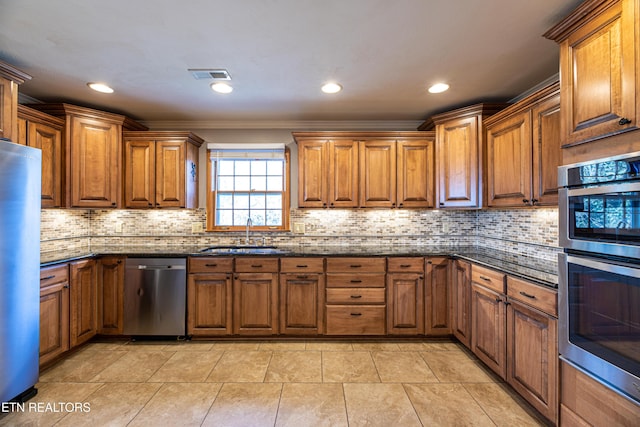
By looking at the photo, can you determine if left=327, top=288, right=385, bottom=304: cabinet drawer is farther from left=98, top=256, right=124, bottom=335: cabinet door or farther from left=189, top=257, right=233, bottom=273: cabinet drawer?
left=98, top=256, right=124, bottom=335: cabinet door

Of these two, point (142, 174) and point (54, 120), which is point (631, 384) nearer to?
point (142, 174)

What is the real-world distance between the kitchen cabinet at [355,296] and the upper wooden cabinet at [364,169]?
73 cm

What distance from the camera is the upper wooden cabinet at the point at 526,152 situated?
2.11 metres

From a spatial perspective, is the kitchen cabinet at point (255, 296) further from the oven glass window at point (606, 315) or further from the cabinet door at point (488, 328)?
the oven glass window at point (606, 315)

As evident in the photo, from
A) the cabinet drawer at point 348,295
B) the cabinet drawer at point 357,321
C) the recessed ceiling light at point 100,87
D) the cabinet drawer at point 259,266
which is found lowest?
the cabinet drawer at point 357,321

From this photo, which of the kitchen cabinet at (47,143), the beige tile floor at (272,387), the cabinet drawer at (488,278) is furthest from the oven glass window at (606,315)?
the kitchen cabinet at (47,143)

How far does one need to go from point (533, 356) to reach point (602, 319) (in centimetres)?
64

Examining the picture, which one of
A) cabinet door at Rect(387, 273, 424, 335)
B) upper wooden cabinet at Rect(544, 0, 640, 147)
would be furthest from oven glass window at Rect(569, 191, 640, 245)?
cabinet door at Rect(387, 273, 424, 335)

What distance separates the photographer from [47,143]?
284cm

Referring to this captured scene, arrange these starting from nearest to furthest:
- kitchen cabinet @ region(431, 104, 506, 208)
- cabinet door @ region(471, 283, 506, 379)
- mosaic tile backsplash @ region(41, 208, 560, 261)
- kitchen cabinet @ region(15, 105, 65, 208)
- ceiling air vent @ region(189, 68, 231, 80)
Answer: cabinet door @ region(471, 283, 506, 379), ceiling air vent @ region(189, 68, 231, 80), kitchen cabinet @ region(15, 105, 65, 208), kitchen cabinet @ region(431, 104, 506, 208), mosaic tile backsplash @ region(41, 208, 560, 261)

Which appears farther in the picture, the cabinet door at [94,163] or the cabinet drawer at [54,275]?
the cabinet door at [94,163]

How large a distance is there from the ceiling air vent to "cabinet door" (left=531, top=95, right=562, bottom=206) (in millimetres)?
2502

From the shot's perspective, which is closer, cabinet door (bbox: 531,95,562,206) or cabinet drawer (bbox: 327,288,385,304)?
cabinet door (bbox: 531,95,562,206)

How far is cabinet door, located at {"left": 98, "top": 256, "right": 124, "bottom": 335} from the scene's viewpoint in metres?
3.06
